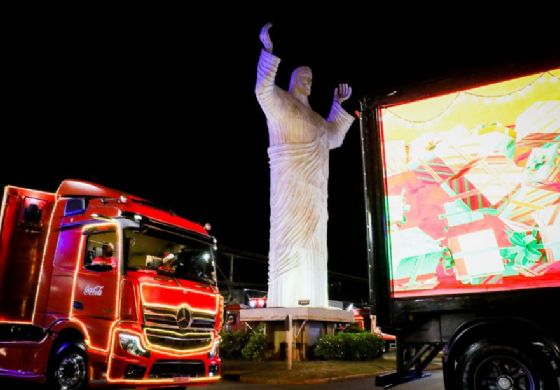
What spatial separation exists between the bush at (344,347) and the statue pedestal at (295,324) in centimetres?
43

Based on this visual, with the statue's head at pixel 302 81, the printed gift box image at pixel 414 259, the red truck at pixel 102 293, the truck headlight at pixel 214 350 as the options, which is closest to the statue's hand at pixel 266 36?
the statue's head at pixel 302 81

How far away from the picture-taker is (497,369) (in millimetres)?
5344

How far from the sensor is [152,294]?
838cm

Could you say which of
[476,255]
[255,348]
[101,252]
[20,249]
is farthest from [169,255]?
[255,348]

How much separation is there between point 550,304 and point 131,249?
667 cm

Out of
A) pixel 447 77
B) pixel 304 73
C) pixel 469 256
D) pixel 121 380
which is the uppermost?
pixel 304 73

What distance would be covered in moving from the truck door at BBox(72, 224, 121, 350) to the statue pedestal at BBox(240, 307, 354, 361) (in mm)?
9069

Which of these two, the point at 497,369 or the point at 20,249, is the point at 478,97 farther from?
the point at 20,249

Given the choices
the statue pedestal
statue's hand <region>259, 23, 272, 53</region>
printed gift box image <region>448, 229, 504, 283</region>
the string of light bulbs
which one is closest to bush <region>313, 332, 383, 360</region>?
the statue pedestal

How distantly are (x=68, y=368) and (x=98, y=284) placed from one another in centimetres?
158

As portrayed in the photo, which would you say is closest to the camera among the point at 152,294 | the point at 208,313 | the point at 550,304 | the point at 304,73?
the point at 550,304

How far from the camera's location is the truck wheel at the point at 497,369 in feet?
17.0

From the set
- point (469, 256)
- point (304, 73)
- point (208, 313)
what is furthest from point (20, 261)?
point (304, 73)

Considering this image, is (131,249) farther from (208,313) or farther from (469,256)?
(469,256)
